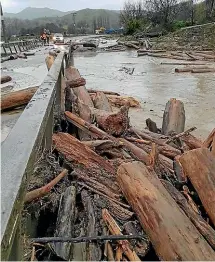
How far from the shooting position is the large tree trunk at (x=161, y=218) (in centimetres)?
243

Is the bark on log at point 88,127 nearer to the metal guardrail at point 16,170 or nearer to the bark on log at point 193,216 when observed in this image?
the metal guardrail at point 16,170

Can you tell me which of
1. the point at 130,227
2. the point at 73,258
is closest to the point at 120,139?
the point at 130,227

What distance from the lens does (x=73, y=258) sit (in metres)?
2.44

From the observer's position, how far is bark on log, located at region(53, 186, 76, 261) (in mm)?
2416

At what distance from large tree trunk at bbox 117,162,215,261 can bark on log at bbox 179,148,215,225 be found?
33cm

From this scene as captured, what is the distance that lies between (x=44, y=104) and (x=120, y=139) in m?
1.13

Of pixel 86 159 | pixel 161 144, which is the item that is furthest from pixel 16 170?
pixel 161 144

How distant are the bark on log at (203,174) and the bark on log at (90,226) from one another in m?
0.95

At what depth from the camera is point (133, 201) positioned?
9.50 ft

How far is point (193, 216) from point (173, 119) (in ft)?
8.94

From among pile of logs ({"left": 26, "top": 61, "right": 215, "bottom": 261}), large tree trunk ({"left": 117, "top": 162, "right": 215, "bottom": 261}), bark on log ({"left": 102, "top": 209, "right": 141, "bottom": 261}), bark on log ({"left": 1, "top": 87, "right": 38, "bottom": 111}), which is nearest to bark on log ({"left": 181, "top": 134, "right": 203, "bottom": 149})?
pile of logs ({"left": 26, "top": 61, "right": 215, "bottom": 261})

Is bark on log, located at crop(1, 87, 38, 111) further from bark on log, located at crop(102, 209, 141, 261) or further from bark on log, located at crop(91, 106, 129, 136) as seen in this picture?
bark on log, located at crop(102, 209, 141, 261)

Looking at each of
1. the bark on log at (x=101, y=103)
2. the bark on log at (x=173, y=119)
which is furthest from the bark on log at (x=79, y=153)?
the bark on log at (x=101, y=103)

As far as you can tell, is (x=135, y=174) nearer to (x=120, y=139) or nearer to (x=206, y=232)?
(x=206, y=232)
